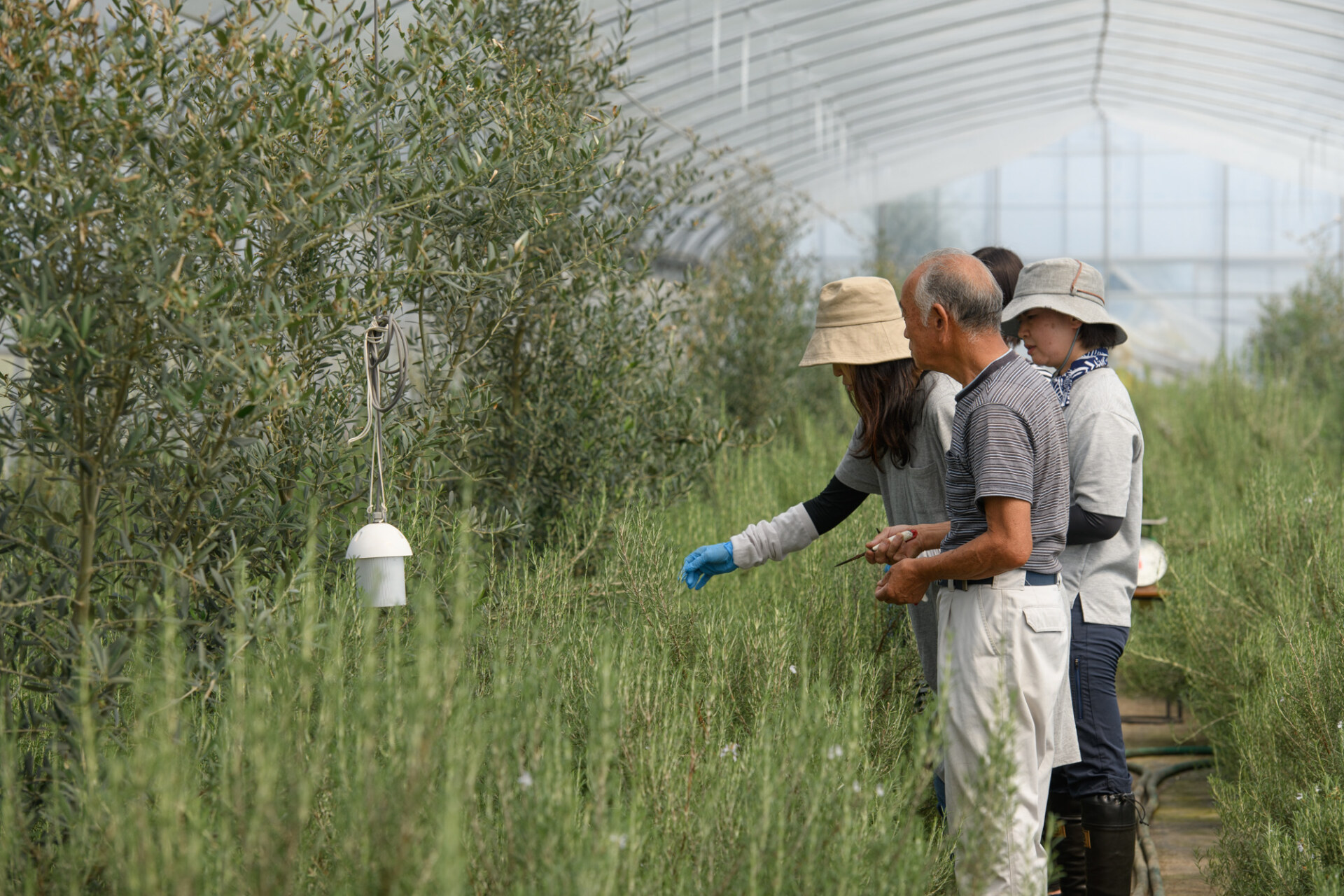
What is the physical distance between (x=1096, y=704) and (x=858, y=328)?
1.07m

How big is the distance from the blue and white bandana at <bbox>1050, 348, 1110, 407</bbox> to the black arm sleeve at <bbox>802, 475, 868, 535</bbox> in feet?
1.76

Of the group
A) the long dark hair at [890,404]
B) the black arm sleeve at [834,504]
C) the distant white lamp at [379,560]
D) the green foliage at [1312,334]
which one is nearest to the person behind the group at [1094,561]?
the long dark hair at [890,404]

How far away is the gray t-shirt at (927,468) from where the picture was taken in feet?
8.23

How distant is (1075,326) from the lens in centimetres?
276

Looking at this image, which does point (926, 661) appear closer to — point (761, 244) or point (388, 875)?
point (388, 875)

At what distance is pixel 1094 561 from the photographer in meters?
2.63

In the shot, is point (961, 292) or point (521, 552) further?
point (521, 552)

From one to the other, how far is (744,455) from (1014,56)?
11014 millimetres


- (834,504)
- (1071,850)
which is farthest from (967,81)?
(1071,850)

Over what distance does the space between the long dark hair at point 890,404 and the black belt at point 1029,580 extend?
0.39 meters

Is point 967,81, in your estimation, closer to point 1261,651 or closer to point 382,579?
point 1261,651

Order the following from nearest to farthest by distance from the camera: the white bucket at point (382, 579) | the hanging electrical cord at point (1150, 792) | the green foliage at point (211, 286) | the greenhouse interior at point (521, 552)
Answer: the greenhouse interior at point (521, 552), the green foliage at point (211, 286), the white bucket at point (382, 579), the hanging electrical cord at point (1150, 792)

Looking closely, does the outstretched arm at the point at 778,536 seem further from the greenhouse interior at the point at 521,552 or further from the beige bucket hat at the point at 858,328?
the beige bucket hat at the point at 858,328

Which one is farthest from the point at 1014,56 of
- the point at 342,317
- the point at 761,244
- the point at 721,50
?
the point at 342,317
